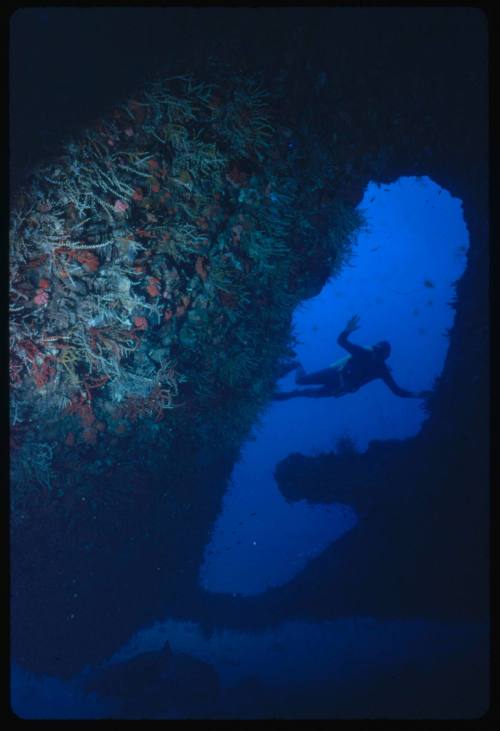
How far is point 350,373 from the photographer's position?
32.8 ft

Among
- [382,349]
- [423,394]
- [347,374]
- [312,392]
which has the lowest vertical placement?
[312,392]

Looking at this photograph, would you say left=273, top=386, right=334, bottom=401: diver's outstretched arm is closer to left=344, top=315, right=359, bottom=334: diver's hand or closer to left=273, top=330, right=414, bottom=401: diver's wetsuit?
left=273, top=330, right=414, bottom=401: diver's wetsuit

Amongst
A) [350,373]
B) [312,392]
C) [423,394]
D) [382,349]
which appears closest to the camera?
[423,394]

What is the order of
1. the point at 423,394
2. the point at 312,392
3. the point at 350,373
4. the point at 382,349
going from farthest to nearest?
1. the point at 312,392
2. the point at 350,373
3. the point at 382,349
4. the point at 423,394

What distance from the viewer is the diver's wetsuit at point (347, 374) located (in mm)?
9438

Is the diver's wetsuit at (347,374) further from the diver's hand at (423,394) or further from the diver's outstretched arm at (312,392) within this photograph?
the diver's hand at (423,394)

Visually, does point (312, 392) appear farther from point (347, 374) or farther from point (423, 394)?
point (423, 394)

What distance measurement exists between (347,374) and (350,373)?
0.10 metres

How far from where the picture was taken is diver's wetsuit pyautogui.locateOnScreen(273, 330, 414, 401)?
9.44 meters

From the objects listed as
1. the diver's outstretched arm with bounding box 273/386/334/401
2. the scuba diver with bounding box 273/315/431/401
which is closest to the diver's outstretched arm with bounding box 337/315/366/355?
the scuba diver with bounding box 273/315/431/401

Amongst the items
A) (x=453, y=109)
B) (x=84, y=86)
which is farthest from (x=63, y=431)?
(x=453, y=109)

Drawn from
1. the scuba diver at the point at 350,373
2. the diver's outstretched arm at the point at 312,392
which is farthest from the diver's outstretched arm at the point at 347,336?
the diver's outstretched arm at the point at 312,392

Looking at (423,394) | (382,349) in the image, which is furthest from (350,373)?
(423,394)

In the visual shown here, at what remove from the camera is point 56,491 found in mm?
5191
